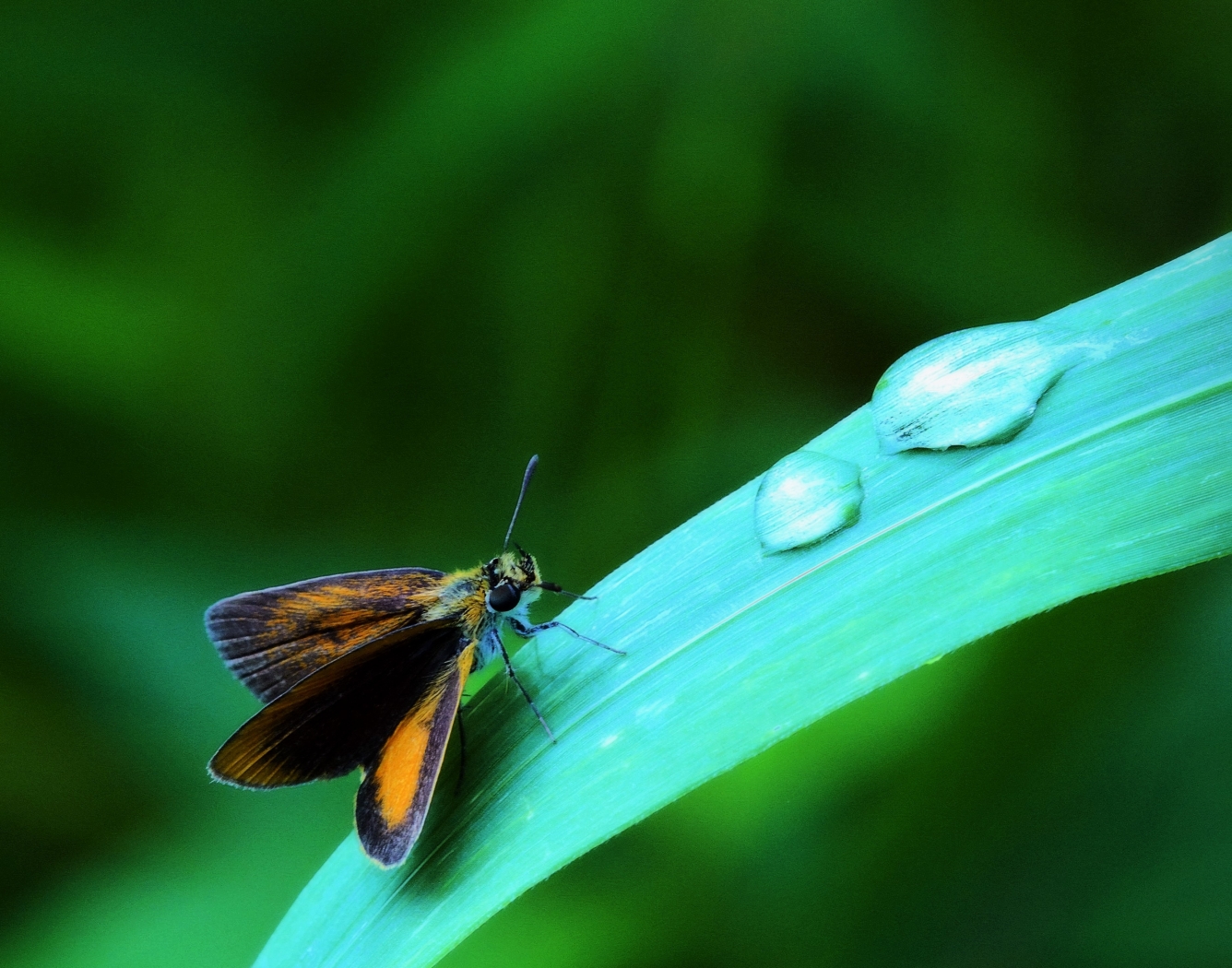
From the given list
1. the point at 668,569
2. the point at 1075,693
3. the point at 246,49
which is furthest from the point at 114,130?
the point at 1075,693

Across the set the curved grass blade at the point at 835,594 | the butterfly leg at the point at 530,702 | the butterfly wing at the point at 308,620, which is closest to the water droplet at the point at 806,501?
the curved grass blade at the point at 835,594

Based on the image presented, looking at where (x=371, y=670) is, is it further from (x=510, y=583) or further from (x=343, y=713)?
(x=510, y=583)

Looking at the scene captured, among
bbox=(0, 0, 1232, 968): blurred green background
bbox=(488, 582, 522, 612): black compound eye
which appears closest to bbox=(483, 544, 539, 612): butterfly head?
bbox=(488, 582, 522, 612): black compound eye

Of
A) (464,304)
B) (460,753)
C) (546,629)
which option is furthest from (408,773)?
(464,304)

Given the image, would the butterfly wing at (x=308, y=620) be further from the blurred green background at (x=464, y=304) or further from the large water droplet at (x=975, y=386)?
the large water droplet at (x=975, y=386)

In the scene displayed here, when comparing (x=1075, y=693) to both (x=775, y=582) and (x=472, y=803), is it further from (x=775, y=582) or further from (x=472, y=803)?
(x=472, y=803)

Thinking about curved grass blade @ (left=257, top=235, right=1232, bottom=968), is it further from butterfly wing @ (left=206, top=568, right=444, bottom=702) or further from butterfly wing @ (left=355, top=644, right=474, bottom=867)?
butterfly wing @ (left=206, top=568, right=444, bottom=702)
